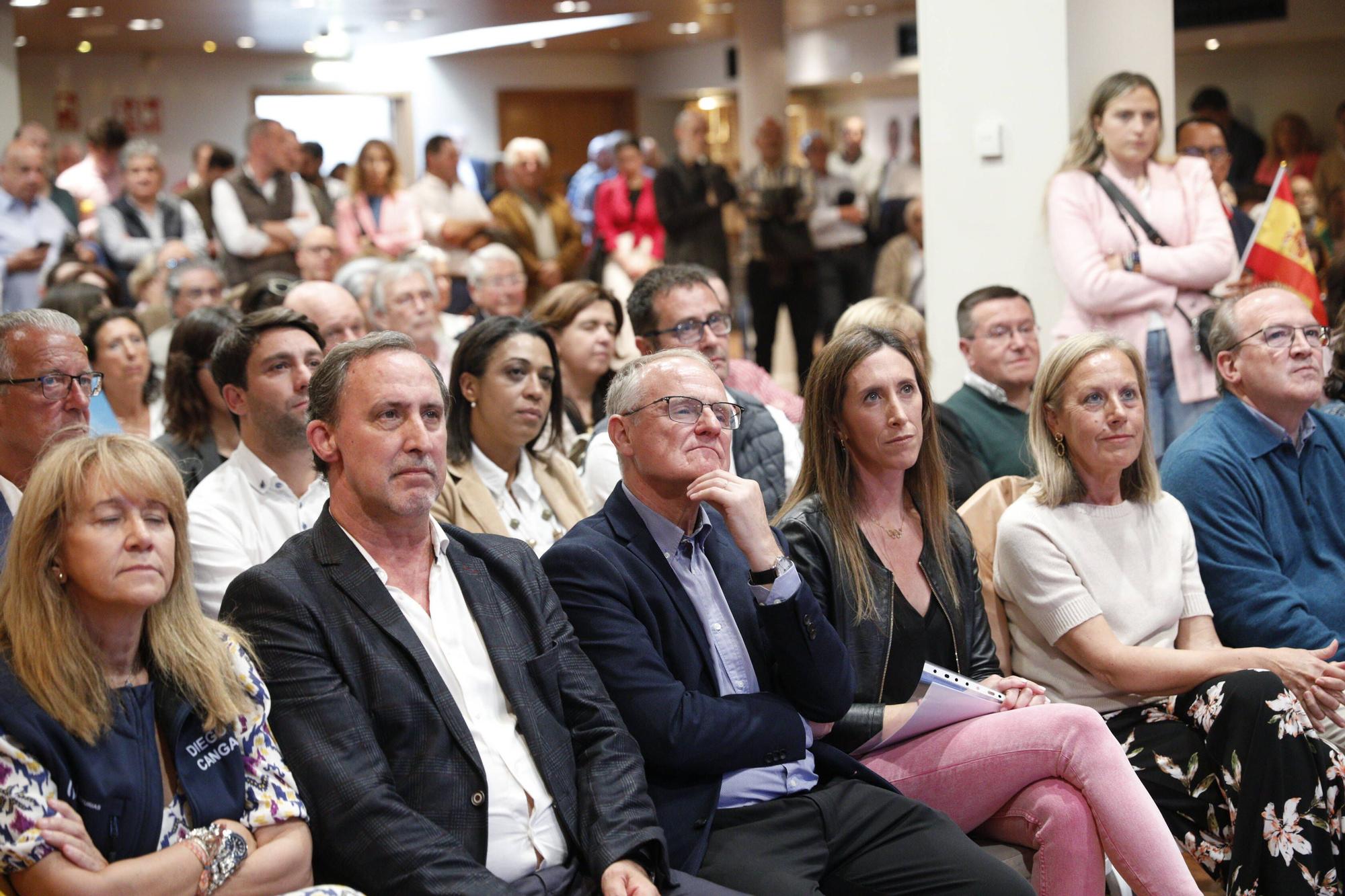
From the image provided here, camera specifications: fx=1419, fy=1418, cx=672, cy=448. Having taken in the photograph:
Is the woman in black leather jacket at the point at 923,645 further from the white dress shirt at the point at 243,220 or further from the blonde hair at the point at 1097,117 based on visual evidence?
the white dress shirt at the point at 243,220

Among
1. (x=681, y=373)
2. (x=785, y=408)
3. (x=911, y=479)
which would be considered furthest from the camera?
(x=785, y=408)

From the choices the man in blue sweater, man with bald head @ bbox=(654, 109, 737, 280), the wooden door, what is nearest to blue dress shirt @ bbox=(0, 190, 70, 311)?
man with bald head @ bbox=(654, 109, 737, 280)

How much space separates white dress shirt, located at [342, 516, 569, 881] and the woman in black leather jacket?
0.68 metres

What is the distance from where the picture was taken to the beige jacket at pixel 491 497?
3.15 meters

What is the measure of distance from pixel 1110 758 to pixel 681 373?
1.02 metres

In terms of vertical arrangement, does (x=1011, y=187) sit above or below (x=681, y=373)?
above

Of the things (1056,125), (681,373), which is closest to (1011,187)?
(1056,125)

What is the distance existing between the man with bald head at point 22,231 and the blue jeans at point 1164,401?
5.50m

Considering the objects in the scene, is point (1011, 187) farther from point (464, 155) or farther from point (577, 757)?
point (464, 155)

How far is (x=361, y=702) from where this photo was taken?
209cm

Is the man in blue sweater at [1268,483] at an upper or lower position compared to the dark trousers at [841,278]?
lower

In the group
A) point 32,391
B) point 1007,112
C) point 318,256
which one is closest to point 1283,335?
point 1007,112

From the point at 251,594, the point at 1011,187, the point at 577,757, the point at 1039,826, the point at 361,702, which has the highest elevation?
the point at 1011,187

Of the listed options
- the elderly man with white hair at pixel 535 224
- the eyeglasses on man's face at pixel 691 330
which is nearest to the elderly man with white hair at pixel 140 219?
the elderly man with white hair at pixel 535 224
